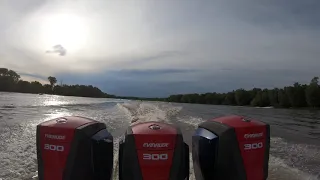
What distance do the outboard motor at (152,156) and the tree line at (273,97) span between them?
60297 millimetres

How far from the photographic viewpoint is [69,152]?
263 cm

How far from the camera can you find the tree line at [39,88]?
64.3 meters

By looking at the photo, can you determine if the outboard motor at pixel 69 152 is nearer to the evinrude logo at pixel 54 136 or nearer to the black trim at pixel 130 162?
the evinrude logo at pixel 54 136

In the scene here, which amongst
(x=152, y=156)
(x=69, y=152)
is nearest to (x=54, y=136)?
(x=69, y=152)

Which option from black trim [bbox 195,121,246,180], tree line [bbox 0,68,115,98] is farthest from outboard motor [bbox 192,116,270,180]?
tree line [bbox 0,68,115,98]

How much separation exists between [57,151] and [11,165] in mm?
2626

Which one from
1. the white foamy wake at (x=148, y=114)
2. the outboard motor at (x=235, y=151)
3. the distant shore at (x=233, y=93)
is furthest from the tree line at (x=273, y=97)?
the outboard motor at (x=235, y=151)

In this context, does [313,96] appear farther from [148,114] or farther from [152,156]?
[152,156]

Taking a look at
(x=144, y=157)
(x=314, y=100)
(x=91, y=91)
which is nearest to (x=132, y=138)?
(x=144, y=157)

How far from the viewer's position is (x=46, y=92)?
246 feet

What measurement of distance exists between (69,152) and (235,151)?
1496 mm

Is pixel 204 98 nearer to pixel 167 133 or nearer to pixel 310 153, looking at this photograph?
pixel 310 153

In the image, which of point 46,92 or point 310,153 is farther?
point 46,92

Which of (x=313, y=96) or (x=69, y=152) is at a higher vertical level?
(x=313, y=96)
